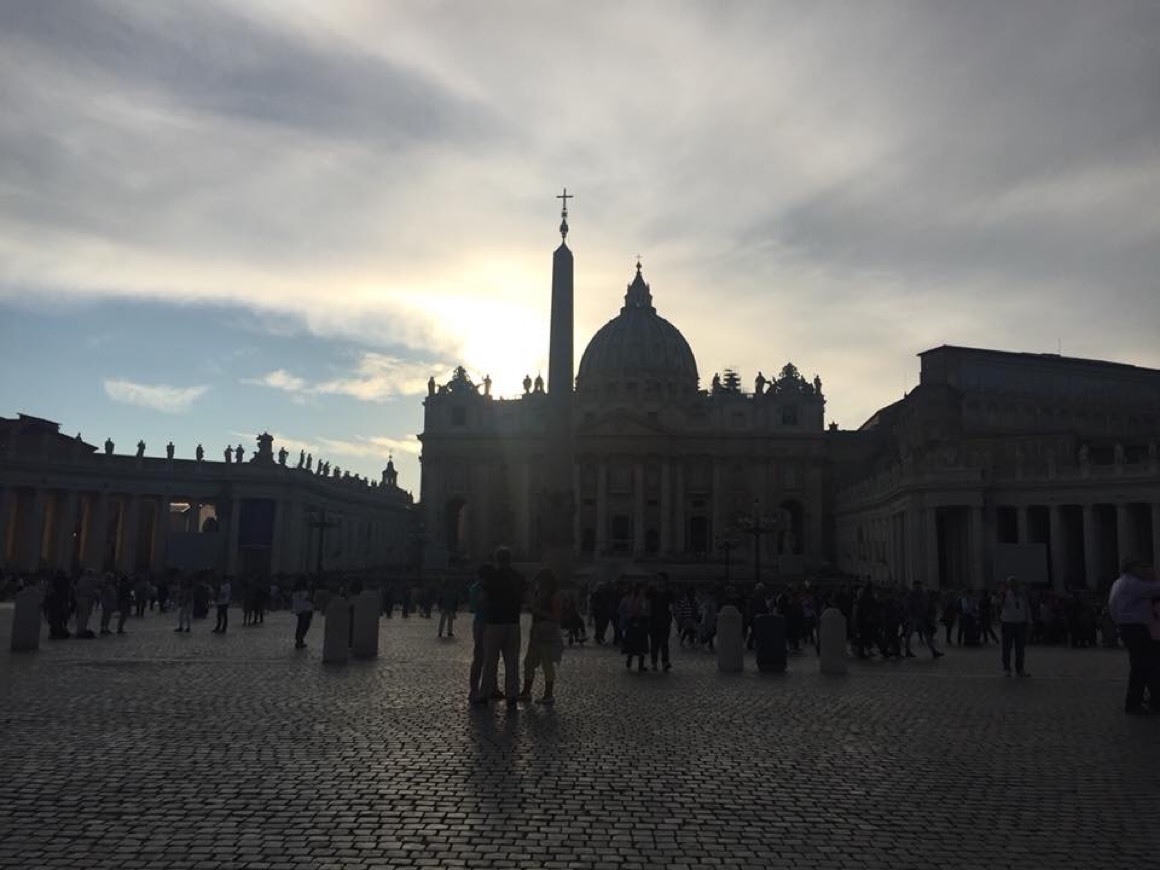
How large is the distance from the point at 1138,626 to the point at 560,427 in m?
22.6

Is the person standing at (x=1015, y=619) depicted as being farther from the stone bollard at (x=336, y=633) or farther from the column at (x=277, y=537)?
the column at (x=277, y=537)

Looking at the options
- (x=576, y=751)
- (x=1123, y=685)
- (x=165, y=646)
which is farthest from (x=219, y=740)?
(x=1123, y=685)

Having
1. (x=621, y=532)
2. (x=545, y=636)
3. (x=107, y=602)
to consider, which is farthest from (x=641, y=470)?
(x=545, y=636)

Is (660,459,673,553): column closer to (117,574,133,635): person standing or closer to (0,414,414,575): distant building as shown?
(0,414,414,575): distant building

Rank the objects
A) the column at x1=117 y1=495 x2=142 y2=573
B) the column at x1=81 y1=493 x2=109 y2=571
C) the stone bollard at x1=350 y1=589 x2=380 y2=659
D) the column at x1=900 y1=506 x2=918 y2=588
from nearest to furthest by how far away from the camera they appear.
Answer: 1. the stone bollard at x1=350 y1=589 x2=380 y2=659
2. the column at x1=900 y1=506 x2=918 y2=588
3. the column at x1=81 y1=493 x2=109 y2=571
4. the column at x1=117 y1=495 x2=142 y2=573

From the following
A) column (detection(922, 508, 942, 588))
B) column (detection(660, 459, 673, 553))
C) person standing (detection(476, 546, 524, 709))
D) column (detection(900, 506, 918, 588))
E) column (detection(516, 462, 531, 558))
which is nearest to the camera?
person standing (detection(476, 546, 524, 709))

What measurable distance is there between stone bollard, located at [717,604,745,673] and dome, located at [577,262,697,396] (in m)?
81.7

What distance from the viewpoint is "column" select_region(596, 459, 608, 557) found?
84438mm

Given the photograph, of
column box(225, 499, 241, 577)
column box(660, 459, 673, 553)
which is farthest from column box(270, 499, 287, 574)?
column box(660, 459, 673, 553)

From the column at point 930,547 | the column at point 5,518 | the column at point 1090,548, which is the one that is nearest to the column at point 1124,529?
the column at point 1090,548

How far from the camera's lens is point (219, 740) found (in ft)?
31.6

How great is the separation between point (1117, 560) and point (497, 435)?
52.6m

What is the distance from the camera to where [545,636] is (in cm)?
1324

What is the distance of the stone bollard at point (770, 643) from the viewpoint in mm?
17797
